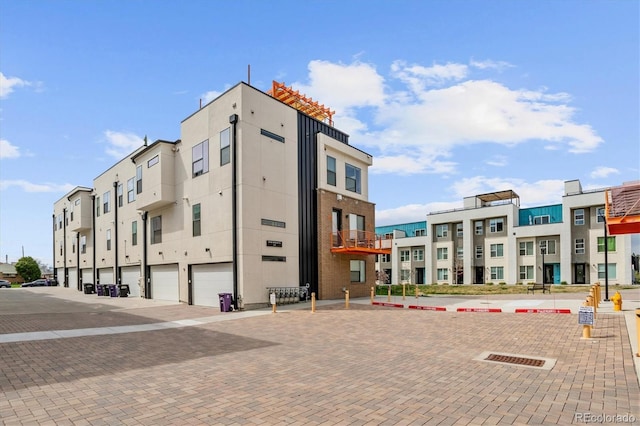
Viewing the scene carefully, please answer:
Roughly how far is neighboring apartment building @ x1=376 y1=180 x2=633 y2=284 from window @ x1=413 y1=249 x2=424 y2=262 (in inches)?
6.1

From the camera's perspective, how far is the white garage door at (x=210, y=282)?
2072 centimetres

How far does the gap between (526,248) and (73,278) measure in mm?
55542

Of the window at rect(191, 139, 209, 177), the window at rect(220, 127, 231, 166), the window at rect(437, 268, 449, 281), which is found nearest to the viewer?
the window at rect(220, 127, 231, 166)

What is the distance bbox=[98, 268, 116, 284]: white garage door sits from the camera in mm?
35794

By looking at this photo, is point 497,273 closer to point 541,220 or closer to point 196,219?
point 541,220

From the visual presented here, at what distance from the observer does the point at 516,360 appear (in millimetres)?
8414

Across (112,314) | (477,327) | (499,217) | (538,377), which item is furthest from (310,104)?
(499,217)

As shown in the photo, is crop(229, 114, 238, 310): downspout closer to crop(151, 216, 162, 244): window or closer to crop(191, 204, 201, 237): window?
crop(191, 204, 201, 237): window

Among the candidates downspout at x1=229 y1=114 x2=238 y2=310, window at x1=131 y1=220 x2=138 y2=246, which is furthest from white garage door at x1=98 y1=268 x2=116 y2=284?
downspout at x1=229 y1=114 x2=238 y2=310

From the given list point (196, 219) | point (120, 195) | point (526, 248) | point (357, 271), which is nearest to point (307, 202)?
point (357, 271)

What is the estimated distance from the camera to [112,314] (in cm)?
1834

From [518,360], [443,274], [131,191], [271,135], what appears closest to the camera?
[518,360]

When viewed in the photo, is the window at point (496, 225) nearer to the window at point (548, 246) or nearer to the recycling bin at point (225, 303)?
the window at point (548, 246)

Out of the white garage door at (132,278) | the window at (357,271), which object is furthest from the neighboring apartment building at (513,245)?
the white garage door at (132,278)
